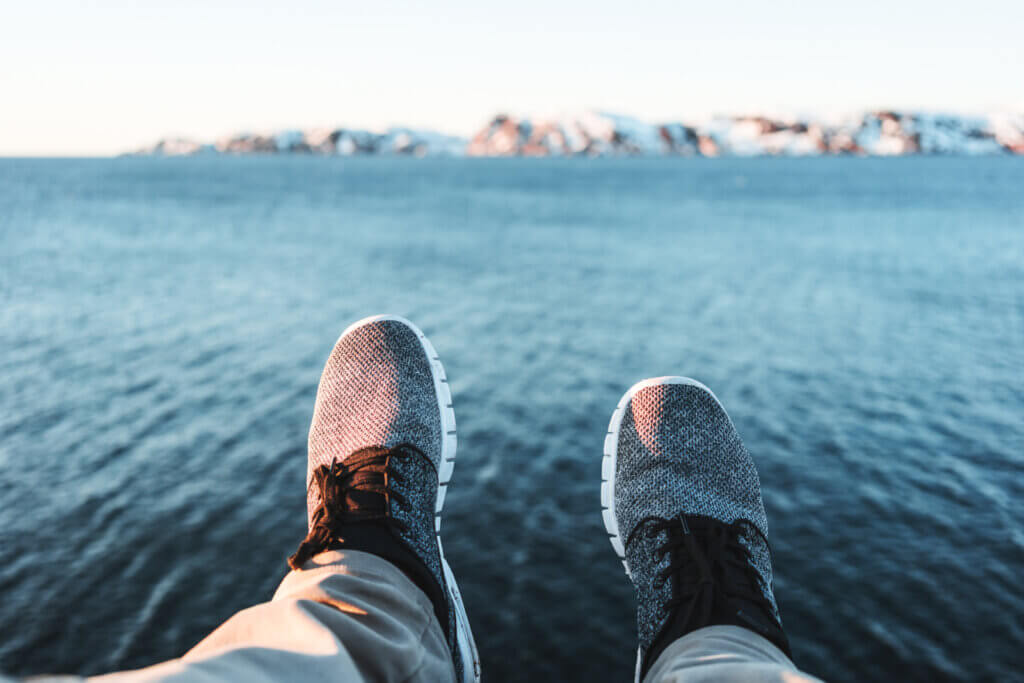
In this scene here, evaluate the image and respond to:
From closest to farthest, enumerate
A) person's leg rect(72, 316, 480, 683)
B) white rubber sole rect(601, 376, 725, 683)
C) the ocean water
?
Answer: 1. person's leg rect(72, 316, 480, 683)
2. white rubber sole rect(601, 376, 725, 683)
3. the ocean water

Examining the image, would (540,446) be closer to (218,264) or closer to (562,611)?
(562,611)

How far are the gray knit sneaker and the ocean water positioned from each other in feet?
5.53

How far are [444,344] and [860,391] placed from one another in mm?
6556

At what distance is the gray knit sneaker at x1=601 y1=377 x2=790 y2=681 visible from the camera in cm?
240

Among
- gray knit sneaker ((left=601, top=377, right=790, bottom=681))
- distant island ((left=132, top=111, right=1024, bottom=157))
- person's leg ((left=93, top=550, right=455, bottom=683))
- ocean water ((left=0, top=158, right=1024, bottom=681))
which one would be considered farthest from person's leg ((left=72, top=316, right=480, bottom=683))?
distant island ((left=132, top=111, right=1024, bottom=157))

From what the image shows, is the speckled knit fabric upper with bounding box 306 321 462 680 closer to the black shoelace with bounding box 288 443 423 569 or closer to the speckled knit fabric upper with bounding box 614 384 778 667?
the black shoelace with bounding box 288 443 423 569

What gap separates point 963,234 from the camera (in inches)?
1084

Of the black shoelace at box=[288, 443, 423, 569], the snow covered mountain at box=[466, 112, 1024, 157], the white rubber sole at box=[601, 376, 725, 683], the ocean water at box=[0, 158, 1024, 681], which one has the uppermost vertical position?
the snow covered mountain at box=[466, 112, 1024, 157]

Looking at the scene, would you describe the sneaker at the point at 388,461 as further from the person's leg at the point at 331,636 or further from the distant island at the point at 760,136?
the distant island at the point at 760,136

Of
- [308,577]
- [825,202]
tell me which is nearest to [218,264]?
[308,577]

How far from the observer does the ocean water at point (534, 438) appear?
4.64 m

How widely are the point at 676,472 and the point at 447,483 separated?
1306mm

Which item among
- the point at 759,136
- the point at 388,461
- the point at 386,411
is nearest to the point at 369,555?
the point at 388,461

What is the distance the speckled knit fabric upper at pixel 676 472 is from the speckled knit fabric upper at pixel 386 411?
105 cm
